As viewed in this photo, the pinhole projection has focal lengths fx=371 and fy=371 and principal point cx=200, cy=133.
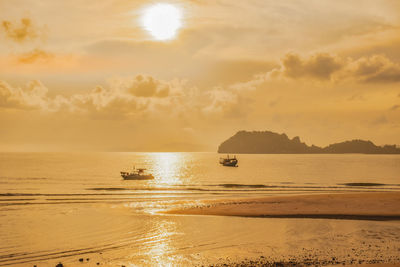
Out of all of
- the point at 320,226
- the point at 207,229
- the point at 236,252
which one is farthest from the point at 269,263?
the point at 320,226

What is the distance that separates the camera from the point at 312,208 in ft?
138

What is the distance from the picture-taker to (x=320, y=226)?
1251 inches

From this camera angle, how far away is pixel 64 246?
25000mm

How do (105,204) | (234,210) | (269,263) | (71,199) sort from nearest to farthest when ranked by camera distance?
(269,263)
(234,210)
(105,204)
(71,199)

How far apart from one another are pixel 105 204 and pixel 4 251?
81.9ft

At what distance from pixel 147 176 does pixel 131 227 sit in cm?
7430

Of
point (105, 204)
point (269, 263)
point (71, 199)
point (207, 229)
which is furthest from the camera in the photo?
point (71, 199)

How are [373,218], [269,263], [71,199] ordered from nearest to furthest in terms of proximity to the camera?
[269,263] < [373,218] < [71,199]

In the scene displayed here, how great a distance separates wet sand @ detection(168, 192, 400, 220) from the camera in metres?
37.6

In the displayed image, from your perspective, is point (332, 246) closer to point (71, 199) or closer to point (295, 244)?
point (295, 244)

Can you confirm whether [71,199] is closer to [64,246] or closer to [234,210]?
[234,210]

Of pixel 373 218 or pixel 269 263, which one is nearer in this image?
pixel 269 263

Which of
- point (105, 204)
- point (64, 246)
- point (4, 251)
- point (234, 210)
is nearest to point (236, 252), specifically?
point (64, 246)

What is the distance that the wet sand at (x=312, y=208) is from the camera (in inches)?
1480
